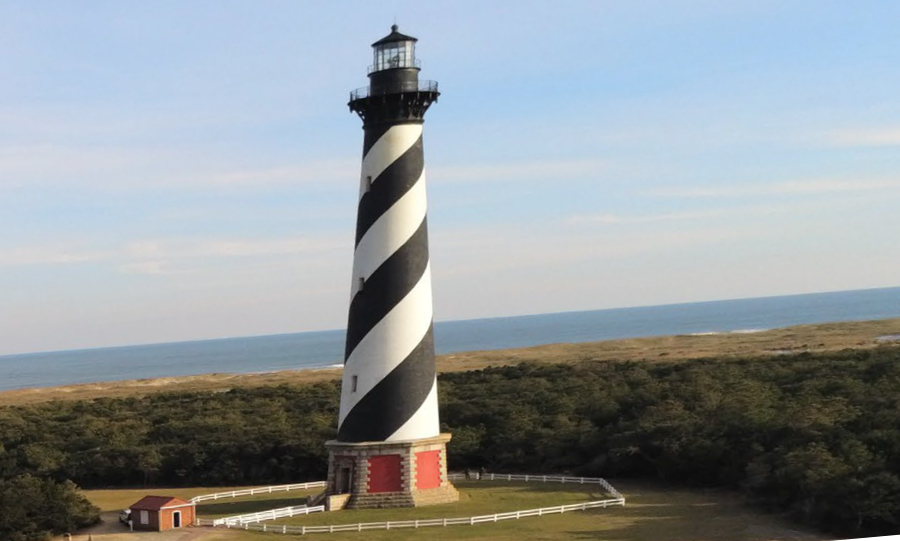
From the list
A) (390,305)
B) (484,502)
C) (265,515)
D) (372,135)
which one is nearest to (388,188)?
(372,135)

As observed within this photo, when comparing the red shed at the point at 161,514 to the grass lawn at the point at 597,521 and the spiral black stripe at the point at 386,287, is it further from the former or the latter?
the spiral black stripe at the point at 386,287

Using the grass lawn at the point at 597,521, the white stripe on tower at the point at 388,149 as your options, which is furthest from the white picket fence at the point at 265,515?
the white stripe on tower at the point at 388,149

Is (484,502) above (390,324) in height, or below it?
below

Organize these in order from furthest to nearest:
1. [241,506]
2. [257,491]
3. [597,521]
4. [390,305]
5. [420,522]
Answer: [257,491], [241,506], [390,305], [597,521], [420,522]

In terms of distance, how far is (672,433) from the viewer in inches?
1281

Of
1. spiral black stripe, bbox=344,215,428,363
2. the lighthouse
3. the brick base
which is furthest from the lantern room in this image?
the brick base

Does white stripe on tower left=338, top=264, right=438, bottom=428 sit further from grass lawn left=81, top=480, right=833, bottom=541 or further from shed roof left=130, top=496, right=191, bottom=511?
shed roof left=130, top=496, right=191, bottom=511

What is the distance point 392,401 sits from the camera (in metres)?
28.3

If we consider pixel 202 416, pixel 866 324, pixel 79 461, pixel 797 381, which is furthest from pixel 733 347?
pixel 79 461

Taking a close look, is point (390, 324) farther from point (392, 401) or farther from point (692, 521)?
point (692, 521)

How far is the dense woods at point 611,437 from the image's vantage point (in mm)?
26125

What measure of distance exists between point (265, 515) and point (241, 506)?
345 centimetres

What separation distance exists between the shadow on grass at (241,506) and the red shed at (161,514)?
182 cm

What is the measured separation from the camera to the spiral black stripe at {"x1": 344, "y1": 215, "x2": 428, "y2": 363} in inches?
1116
